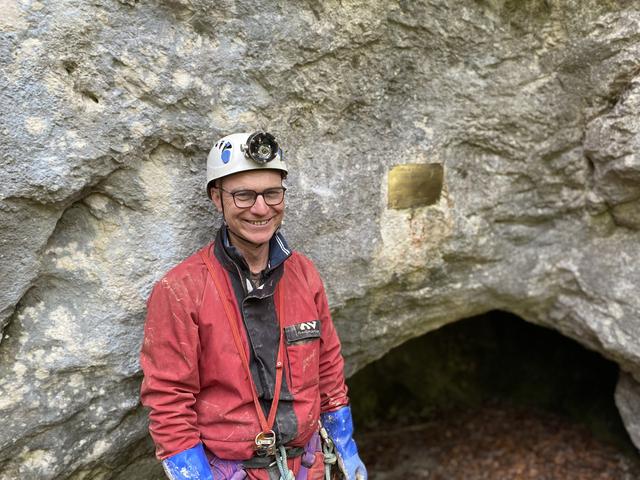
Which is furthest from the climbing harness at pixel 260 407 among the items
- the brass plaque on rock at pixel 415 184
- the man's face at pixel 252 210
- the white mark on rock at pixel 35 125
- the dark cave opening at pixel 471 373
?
the dark cave opening at pixel 471 373

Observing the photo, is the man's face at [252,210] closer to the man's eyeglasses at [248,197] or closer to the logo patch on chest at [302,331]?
the man's eyeglasses at [248,197]

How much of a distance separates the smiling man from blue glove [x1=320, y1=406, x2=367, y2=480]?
217mm

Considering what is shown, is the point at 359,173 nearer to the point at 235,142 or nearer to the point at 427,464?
the point at 235,142

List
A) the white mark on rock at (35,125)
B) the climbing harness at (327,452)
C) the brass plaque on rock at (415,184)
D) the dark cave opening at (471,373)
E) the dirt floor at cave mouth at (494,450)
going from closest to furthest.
Result: the white mark on rock at (35,125), the climbing harness at (327,452), the brass plaque on rock at (415,184), the dirt floor at cave mouth at (494,450), the dark cave opening at (471,373)

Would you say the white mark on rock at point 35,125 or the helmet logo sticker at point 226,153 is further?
the helmet logo sticker at point 226,153

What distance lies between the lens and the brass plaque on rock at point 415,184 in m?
3.18

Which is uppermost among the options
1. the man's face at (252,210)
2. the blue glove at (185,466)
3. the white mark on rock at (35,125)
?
the white mark on rock at (35,125)

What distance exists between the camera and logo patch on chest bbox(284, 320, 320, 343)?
2.47 m

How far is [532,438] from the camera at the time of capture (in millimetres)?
4824

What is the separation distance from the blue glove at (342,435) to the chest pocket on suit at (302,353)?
0.28 meters

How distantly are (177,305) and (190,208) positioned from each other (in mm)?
577

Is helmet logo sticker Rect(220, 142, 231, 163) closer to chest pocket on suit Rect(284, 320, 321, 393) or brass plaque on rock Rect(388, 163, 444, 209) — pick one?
chest pocket on suit Rect(284, 320, 321, 393)

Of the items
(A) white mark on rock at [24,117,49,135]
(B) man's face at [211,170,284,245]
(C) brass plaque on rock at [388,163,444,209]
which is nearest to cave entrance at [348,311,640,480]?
(C) brass plaque on rock at [388,163,444,209]

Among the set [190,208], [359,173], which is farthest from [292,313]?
[359,173]
